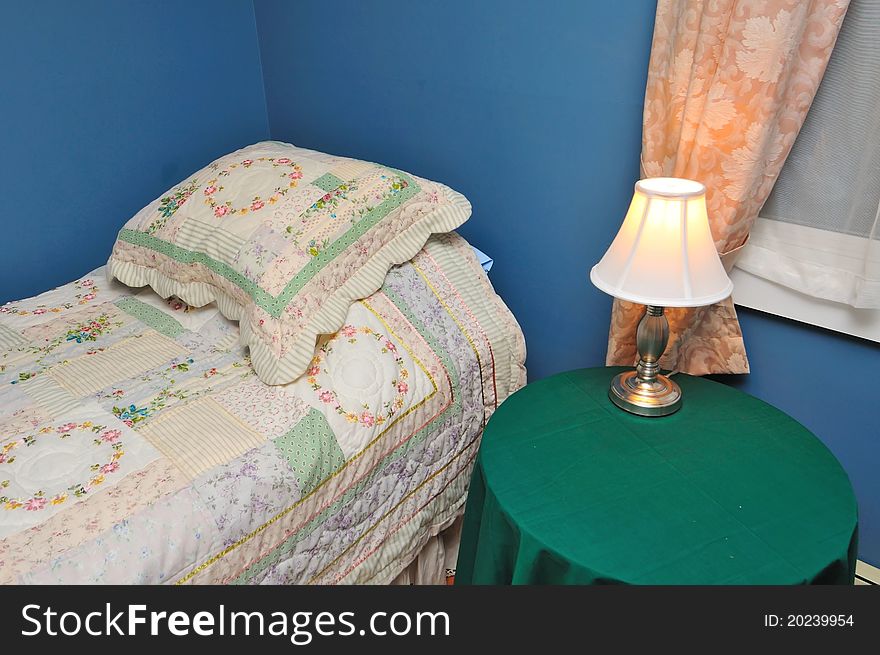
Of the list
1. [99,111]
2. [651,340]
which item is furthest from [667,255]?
[99,111]

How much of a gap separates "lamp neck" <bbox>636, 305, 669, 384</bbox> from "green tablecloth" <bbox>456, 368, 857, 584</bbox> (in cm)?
9

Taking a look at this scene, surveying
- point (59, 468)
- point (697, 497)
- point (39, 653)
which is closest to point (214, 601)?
point (39, 653)

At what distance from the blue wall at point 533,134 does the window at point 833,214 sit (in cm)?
7

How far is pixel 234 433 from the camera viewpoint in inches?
49.1

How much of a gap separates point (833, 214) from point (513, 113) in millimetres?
710

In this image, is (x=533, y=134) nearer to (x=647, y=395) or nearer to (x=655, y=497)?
(x=647, y=395)

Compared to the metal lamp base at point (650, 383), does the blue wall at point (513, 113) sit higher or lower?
higher

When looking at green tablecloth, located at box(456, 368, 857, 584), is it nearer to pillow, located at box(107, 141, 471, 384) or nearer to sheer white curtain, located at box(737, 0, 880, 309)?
sheer white curtain, located at box(737, 0, 880, 309)

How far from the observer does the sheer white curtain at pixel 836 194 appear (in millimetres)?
1155

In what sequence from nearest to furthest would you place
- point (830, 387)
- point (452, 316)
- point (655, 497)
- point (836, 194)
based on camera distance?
point (655, 497), point (836, 194), point (830, 387), point (452, 316)

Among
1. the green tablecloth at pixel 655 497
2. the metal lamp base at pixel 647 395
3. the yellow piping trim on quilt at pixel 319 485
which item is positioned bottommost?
the yellow piping trim on quilt at pixel 319 485

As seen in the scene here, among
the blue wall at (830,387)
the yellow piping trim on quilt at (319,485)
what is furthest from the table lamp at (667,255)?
the yellow piping trim on quilt at (319,485)

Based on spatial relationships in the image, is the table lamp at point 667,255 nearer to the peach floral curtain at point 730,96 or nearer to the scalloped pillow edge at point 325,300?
the peach floral curtain at point 730,96

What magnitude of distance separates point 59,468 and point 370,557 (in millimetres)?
592
